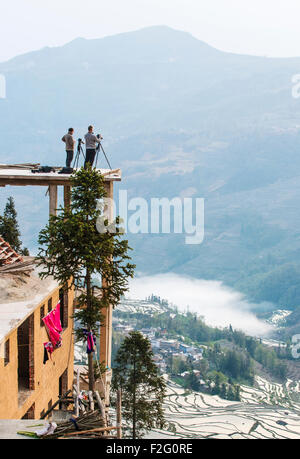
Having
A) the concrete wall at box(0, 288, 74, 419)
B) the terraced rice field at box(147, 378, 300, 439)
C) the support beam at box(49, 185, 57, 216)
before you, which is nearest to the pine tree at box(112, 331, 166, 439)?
the concrete wall at box(0, 288, 74, 419)

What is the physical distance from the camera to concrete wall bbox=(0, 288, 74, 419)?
59.9 ft

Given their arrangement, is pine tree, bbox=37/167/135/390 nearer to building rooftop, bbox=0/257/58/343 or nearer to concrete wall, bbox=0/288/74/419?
building rooftop, bbox=0/257/58/343

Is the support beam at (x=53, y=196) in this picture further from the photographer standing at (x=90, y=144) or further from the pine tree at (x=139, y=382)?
the pine tree at (x=139, y=382)

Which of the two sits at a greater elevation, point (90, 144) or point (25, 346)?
point (90, 144)

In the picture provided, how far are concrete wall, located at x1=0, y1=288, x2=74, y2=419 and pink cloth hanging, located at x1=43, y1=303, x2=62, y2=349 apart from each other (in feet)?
1.00

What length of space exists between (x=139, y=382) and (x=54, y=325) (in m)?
15.8

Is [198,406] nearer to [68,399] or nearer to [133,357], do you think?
[133,357]

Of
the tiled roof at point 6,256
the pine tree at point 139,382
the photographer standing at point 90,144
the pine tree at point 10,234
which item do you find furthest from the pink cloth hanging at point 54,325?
the pine tree at point 10,234

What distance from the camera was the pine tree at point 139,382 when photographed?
35875 millimetres

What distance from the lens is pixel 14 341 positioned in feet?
→ 62.5

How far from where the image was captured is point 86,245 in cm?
1952

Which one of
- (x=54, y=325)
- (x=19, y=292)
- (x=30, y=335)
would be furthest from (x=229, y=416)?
(x=19, y=292)

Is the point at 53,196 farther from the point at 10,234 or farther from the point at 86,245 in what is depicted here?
the point at 10,234

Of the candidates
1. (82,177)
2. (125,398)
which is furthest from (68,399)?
(125,398)
